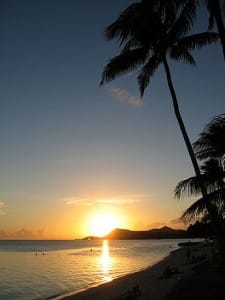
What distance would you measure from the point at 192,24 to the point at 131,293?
11628 millimetres

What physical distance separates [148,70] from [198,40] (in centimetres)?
222

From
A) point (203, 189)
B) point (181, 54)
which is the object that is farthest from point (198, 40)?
point (203, 189)

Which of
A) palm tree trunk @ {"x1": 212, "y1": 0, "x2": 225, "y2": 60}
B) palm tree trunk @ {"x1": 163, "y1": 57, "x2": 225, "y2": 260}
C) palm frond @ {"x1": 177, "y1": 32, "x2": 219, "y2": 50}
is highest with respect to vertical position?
palm frond @ {"x1": 177, "y1": 32, "x2": 219, "y2": 50}

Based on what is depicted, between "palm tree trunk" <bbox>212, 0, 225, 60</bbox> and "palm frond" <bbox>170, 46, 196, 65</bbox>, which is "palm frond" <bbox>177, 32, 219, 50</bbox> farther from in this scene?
"palm tree trunk" <bbox>212, 0, 225, 60</bbox>

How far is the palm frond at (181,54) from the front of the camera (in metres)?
15.9

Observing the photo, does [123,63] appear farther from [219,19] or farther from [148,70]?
[219,19]

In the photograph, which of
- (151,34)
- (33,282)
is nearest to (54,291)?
(33,282)

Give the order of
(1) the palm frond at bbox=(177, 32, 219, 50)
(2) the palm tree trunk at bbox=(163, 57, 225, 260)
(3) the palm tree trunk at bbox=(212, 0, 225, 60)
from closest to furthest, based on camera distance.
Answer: (3) the palm tree trunk at bbox=(212, 0, 225, 60), (2) the palm tree trunk at bbox=(163, 57, 225, 260), (1) the palm frond at bbox=(177, 32, 219, 50)

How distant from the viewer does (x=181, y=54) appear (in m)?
16.1


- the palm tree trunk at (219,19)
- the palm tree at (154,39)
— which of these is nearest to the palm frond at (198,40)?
the palm tree at (154,39)

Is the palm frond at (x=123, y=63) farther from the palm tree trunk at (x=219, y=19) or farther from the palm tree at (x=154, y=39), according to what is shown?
the palm tree trunk at (x=219, y=19)

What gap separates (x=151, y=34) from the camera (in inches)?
597

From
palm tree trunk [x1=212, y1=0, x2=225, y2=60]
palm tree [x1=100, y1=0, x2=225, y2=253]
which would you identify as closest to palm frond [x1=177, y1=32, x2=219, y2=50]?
palm tree [x1=100, y1=0, x2=225, y2=253]

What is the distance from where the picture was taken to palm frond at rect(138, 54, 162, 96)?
15.5 m
